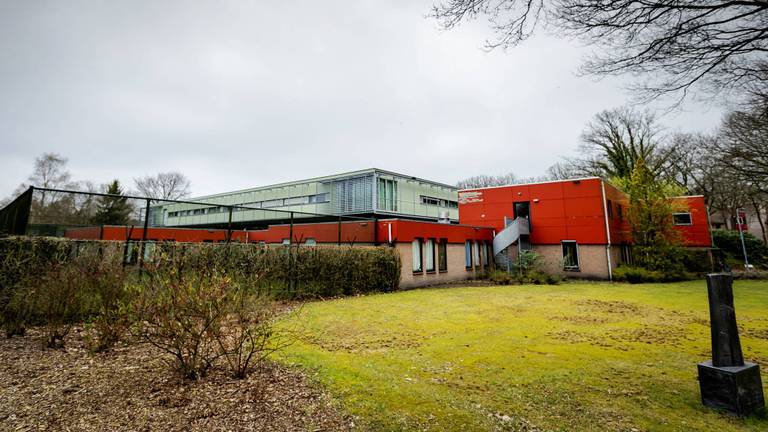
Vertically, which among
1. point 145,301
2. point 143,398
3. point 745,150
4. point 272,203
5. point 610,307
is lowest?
point 610,307

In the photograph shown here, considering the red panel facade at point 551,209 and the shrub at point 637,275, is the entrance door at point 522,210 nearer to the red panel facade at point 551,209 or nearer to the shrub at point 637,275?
the red panel facade at point 551,209

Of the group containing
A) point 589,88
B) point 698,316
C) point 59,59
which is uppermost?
point 59,59

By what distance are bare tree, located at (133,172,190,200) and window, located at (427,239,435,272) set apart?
35.4m

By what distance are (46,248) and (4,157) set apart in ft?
95.5

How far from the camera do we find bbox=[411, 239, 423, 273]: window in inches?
645

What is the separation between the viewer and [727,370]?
3.19 metres

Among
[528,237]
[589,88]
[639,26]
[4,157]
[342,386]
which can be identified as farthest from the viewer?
[4,157]

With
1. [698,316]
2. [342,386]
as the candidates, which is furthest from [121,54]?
[698,316]

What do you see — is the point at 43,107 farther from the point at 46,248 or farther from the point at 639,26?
the point at 639,26

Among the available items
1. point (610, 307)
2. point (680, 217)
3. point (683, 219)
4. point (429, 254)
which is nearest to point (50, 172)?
point (429, 254)

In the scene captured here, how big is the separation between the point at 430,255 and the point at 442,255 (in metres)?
1.15

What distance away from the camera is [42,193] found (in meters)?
7.59

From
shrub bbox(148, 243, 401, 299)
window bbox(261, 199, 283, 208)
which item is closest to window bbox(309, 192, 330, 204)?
window bbox(261, 199, 283, 208)

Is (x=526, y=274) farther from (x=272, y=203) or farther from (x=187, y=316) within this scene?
(x=272, y=203)
